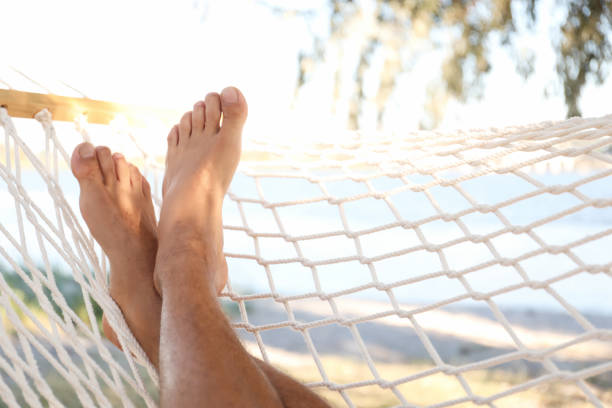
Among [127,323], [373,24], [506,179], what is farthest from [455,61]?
[127,323]

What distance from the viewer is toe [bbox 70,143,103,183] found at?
1.11 meters

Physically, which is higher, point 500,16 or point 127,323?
point 500,16

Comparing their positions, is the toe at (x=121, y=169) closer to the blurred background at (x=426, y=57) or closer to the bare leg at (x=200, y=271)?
the bare leg at (x=200, y=271)

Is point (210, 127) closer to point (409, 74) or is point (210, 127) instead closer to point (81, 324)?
point (81, 324)

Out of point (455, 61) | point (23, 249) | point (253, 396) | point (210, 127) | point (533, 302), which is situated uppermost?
point (455, 61)

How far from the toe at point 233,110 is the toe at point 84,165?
242 mm

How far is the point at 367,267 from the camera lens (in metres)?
4.94

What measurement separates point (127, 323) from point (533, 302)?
5112mm

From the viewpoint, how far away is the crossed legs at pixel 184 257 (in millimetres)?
754

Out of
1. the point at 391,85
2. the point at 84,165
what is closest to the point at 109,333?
the point at 84,165

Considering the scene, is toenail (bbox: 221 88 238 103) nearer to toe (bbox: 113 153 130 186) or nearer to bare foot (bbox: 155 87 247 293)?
bare foot (bbox: 155 87 247 293)

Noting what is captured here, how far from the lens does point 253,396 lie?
29.5 inches

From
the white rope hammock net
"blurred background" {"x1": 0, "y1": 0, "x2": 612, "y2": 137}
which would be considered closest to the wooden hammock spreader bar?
the white rope hammock net

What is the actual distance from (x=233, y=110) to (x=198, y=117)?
87 mm
